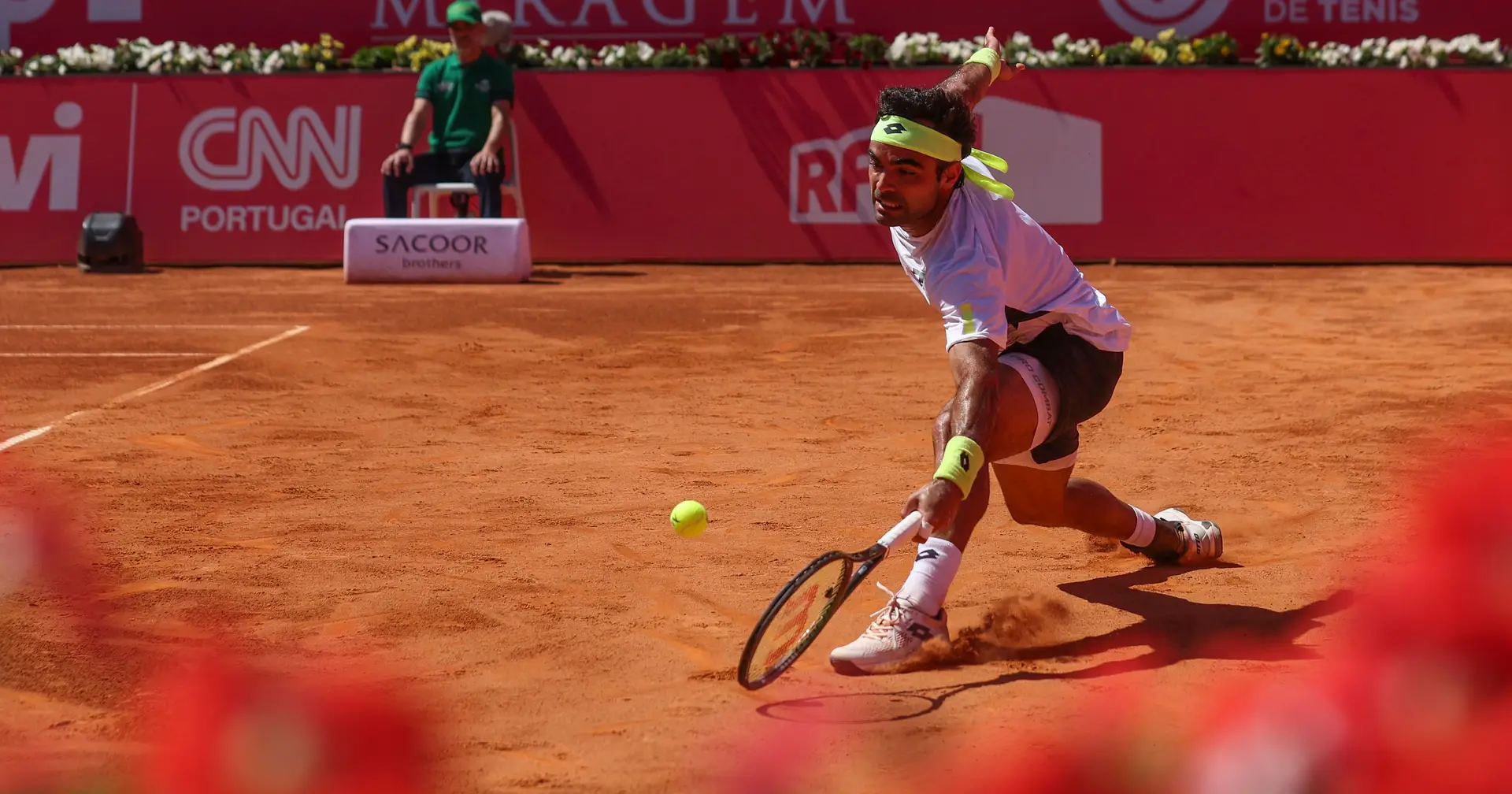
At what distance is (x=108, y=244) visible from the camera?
13422 mm

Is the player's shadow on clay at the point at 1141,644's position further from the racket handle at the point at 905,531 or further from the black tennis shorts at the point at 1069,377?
the black tennis shorts at the point at 1069,377

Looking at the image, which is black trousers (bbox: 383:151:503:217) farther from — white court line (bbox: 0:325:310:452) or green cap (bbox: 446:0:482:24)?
white court line (bbox: 0:325:310:452)

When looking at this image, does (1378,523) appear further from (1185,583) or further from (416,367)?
(416,367)

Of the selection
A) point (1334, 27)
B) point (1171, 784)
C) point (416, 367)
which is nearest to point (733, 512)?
point (416, 367)

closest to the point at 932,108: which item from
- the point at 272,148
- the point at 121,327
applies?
the point at 121,327

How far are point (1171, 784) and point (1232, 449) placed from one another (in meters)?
5.57

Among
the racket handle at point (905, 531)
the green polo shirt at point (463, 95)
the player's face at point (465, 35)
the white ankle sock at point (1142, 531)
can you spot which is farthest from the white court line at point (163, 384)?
the white ankle sock at point (1142, 531)

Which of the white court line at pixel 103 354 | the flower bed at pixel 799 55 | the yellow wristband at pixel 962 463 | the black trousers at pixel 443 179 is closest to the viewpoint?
the yellow wristband at pixel 962 463

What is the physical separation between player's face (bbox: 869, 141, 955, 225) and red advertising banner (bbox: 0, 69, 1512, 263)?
9611 millimetres

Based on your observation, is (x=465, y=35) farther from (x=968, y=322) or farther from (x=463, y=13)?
(x=968, y=322)

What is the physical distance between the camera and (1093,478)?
5.96 meters

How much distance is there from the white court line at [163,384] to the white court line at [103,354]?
215 millimetres

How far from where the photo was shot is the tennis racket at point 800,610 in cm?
343

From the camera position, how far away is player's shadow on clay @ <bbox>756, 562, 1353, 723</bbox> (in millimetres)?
3484
